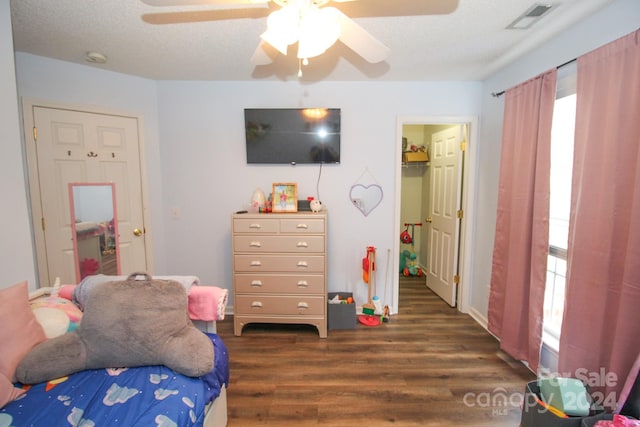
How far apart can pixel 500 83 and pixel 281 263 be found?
2.56 meters

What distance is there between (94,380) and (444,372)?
218 centimetres

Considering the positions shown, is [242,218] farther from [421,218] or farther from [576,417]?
[421,218]

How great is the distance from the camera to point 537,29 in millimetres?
1913

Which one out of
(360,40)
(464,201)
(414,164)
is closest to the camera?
(360,40)

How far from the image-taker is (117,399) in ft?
3.93

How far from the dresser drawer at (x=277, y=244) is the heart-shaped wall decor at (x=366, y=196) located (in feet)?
2.16

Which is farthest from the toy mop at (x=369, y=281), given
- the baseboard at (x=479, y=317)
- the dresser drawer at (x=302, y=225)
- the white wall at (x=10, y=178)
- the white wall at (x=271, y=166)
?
the white wall at (x=10, y=178)

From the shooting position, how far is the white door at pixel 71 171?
7.59 feet

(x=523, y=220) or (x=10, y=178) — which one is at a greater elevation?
(x=10, y=178)

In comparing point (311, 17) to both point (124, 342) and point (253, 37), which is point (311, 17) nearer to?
point (253, 37)

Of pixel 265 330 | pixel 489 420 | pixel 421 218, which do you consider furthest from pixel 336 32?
pixel 421 218

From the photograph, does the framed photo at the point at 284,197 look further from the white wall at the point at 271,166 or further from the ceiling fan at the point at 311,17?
the ceiling fan at the point at 311,17

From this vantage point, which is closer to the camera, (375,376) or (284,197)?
(375,376)

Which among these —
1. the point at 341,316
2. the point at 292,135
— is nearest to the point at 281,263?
the point at 341,316
